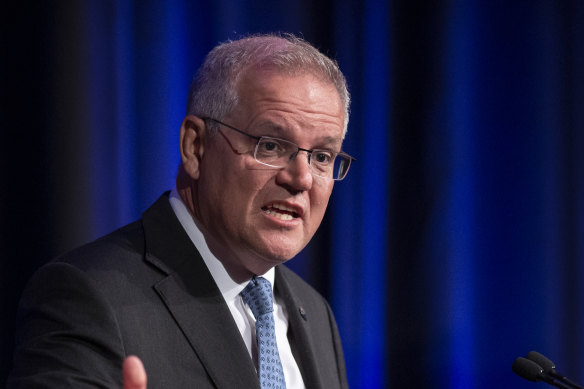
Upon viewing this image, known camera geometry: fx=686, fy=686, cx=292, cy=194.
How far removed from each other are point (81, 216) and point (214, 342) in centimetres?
97

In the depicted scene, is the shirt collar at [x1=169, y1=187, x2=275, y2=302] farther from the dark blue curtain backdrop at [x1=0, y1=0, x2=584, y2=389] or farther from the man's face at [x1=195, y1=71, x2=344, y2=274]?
the dark blue curtain backdrop at [x1=0, y1=0, x2=584, y2=389]

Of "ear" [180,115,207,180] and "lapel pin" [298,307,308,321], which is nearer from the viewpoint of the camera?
"ear" [180,115,207,180]

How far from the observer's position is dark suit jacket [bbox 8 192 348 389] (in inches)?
50.1

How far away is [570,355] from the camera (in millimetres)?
2645

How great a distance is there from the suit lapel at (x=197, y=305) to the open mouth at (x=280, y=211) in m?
0.19

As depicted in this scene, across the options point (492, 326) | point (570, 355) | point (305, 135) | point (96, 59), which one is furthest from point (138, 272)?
point (570, 355)

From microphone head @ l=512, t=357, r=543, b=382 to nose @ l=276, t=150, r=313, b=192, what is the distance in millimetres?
635

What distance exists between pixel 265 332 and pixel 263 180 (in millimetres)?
353

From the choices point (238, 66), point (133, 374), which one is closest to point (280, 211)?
point (238, 66)

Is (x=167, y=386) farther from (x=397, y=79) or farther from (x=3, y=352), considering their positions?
(x=397, y=79)

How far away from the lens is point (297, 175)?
5.08 feet

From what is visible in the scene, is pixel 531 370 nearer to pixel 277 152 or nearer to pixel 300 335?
pixel 300 335

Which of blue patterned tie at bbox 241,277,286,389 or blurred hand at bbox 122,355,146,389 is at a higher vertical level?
blurred hand at bbox 122,355,146,389

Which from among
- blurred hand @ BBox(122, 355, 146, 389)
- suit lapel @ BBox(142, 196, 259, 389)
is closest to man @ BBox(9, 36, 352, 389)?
suit lapel @ BBox(142, 196, 259, 389)
